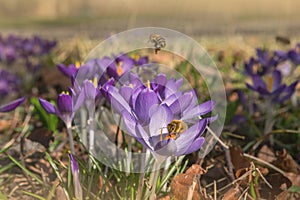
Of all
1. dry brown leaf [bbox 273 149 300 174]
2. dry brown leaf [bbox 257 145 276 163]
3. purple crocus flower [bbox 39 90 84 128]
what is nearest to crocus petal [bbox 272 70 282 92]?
dry brown leaf [bbox 257 145 276 163]

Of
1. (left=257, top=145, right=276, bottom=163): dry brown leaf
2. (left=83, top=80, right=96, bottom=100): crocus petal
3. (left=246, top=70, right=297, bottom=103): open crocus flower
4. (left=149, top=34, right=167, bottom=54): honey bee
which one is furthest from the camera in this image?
(left=246, top=70, right=297, bottom=103): open crocus flower

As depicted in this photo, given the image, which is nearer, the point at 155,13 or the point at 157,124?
the point at 157,124

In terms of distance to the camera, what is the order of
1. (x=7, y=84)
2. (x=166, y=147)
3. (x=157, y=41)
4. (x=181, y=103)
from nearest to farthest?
1. (x=166, y=147)
2. (x=181, y=103)
3. (x=157, y=41)
4. (x=7, y=84)

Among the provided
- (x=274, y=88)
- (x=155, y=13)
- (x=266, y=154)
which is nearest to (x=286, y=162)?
(x=266, y=154)

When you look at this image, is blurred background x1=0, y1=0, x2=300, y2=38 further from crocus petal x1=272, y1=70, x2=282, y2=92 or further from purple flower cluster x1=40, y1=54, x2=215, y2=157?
purple flower cluster x1=40, y1=54, x2=215, y2=157

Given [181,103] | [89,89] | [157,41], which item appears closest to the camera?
[181,103]

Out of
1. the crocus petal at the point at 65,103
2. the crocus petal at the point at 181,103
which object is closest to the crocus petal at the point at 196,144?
the crocus petal at the point at 181,103

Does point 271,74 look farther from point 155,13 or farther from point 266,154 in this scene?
point 155,13

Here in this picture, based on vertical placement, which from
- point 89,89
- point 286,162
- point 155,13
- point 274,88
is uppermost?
point 155,13
